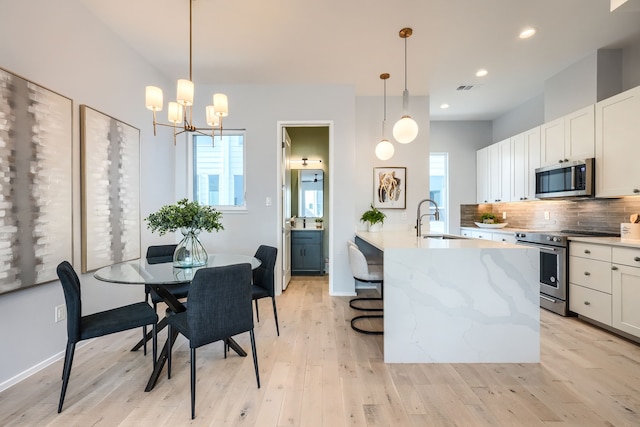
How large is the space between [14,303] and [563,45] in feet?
17.1

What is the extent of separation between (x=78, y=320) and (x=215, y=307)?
0.81 meters

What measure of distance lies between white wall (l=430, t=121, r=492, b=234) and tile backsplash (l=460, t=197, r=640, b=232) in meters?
0.20

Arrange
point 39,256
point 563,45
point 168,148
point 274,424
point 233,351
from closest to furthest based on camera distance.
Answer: point 274,424 → point 39,256 → point 233,351 → point 563,45 → point 168,148

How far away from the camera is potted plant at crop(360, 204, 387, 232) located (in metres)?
3.94

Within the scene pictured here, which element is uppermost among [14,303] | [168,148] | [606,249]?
[168,148]

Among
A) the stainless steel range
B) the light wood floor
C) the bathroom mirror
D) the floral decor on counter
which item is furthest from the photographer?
the bathroom mirror

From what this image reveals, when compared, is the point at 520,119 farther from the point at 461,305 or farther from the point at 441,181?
the point at 461,305

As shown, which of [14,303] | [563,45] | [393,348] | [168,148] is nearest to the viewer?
[14,303]

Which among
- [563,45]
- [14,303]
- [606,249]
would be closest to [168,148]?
[14,303]

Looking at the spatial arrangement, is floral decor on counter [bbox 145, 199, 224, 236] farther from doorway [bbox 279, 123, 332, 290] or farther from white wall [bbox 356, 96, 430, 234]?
doorway [bbox 279, 123, 332, 290]

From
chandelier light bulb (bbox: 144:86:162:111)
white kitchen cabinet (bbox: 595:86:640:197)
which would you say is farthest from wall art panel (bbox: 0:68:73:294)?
white kitchen cabinet (bbox: 595:86:640:197)

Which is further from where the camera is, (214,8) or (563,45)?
(563,45)

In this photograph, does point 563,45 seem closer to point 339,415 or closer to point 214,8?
point 214,8

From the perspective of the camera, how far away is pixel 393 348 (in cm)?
216
